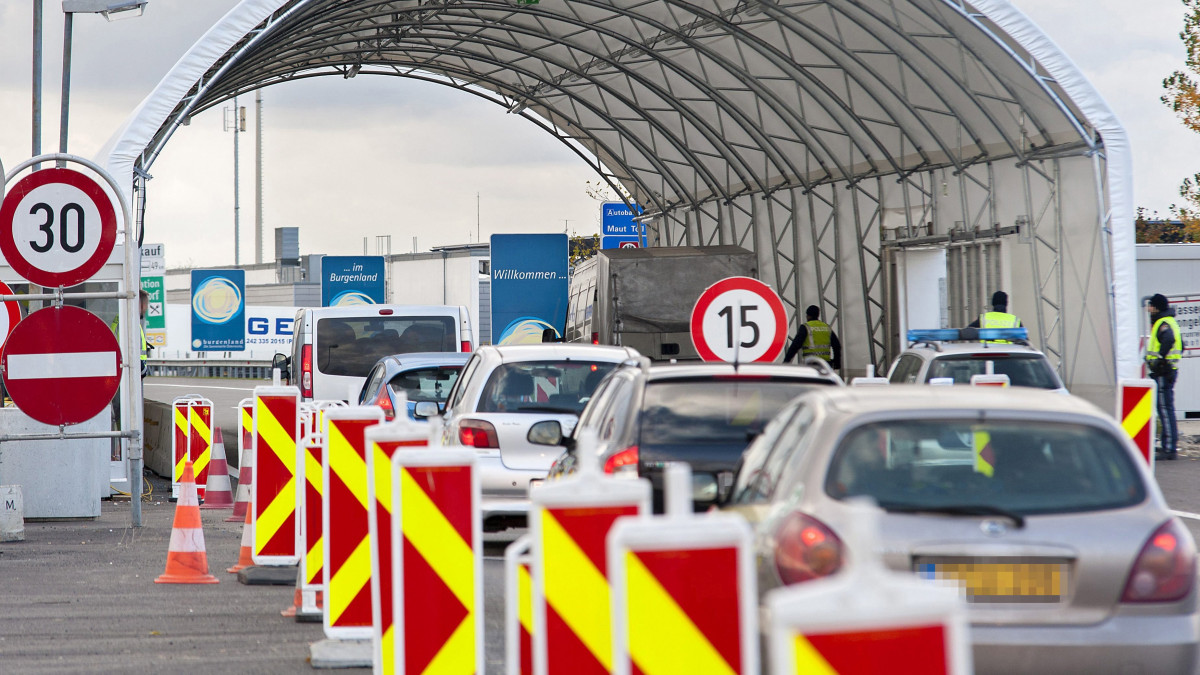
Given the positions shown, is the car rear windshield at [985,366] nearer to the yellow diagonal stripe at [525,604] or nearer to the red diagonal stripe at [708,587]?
the yellow diagonal stripe at [525,604]

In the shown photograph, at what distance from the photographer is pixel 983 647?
5059mm

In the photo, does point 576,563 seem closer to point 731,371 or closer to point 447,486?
point 447,486

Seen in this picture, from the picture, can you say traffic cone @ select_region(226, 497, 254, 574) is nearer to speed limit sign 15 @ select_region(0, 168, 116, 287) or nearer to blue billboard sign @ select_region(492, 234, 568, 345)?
speed limit sign 15 @ select_region(0, 168, 116, 287)

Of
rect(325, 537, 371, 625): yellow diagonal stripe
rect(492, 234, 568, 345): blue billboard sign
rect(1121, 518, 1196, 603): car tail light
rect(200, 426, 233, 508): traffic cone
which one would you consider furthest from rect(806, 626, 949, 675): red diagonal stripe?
rect(492, 234, 568, 345): blue billboard sign

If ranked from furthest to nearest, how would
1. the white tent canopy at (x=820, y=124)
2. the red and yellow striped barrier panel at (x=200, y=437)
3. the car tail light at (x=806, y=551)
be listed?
the white tent canopy at (x=820, y=124) < the red and yellow striped barrier panel at (x=200, y=437) < the car tail light at (x=806, y=551)

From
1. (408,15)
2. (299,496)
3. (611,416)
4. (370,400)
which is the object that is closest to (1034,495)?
(611,416)

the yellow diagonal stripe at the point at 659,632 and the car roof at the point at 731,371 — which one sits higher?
the car roof at the point at 731,371

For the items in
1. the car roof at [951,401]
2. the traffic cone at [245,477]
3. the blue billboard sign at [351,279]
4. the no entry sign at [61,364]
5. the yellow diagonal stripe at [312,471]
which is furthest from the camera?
the blue billboard sign at [351,279]

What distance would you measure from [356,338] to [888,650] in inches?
739

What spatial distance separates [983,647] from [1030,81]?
17.7 m

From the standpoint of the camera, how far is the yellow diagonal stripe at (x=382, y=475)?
593cm

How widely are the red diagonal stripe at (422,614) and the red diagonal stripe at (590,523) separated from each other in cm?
152

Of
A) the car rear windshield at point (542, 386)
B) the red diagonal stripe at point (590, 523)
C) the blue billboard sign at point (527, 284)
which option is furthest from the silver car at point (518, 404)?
the blue billboard sign at point (527, 284)

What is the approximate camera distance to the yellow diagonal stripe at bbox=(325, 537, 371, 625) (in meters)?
7.00
